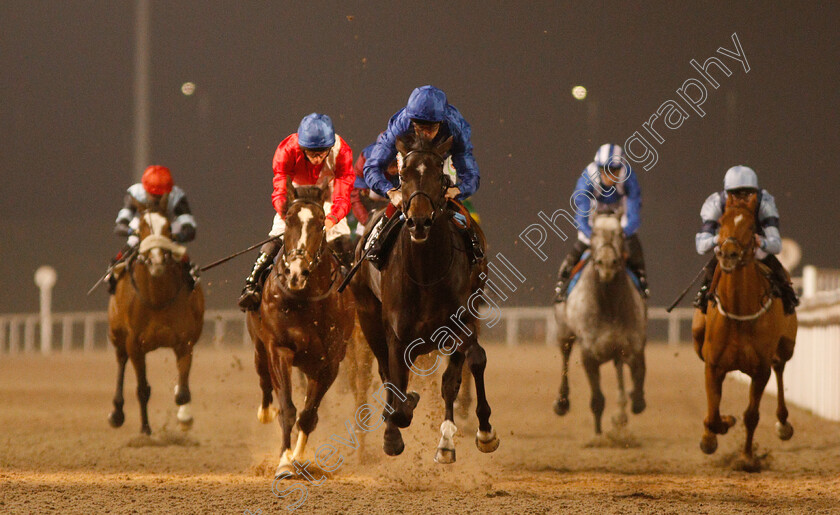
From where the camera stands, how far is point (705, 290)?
769cm

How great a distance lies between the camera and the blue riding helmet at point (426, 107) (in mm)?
5602

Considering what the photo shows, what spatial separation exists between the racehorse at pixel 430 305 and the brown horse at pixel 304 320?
2.60 feet

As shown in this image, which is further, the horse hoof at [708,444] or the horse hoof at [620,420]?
the horse hoof at [620,420]

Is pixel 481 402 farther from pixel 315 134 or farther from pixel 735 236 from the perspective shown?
pixel 735 236

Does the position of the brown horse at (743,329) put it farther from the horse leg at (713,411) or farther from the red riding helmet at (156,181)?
the red riding helmet at (156,181)

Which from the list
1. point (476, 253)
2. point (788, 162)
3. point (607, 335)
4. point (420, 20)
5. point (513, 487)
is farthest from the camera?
point (788, 162)

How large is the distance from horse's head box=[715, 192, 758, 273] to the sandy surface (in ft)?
4.99

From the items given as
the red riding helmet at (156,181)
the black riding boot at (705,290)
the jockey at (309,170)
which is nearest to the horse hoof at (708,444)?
the black riding boot at (705,290)

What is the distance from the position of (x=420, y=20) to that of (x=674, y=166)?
785 centimetres

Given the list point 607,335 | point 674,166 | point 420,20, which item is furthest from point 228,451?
point 674,166

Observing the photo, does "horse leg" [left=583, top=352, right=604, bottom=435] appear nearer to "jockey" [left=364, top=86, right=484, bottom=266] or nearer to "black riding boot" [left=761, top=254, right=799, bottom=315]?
"black riding boot" [left=761, top=254, right=799, bottom=315]

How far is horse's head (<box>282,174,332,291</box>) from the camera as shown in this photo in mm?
6227

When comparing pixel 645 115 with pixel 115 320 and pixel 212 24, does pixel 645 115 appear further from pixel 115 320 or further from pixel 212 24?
pixel 115 320

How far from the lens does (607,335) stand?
9.38 metres
